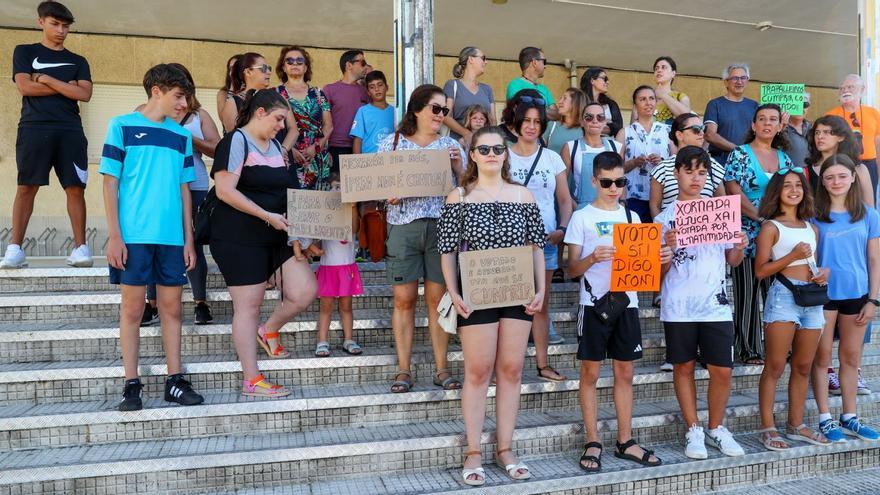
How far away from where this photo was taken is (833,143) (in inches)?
188

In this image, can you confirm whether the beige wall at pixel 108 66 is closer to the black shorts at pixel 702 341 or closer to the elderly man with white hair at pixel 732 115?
the elderly man with white hair at pixel 732 115

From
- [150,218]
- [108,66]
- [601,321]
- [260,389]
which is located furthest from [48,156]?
[108,66]

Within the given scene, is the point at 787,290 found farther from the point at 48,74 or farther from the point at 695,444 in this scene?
the point at 48,74

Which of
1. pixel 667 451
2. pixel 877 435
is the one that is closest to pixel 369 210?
pixel 667 451

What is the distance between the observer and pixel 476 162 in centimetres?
378

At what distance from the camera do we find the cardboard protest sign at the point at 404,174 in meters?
4.16

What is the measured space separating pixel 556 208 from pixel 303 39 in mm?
7026

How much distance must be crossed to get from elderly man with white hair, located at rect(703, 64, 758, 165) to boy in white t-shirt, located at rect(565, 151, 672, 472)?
2.77 m

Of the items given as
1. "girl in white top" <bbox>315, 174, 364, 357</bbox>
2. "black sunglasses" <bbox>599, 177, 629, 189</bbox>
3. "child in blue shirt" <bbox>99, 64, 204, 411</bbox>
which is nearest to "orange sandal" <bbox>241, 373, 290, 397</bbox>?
"child in blue shirt" <bbox>99, 64, 204, 411</bbox>

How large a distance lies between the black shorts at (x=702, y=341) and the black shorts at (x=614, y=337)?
0.33 m

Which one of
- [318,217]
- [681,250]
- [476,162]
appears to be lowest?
[681,250]

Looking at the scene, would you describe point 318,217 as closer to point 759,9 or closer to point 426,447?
point 426,447

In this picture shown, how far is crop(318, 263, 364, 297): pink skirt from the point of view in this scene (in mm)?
4652

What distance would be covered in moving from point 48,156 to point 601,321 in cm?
465
